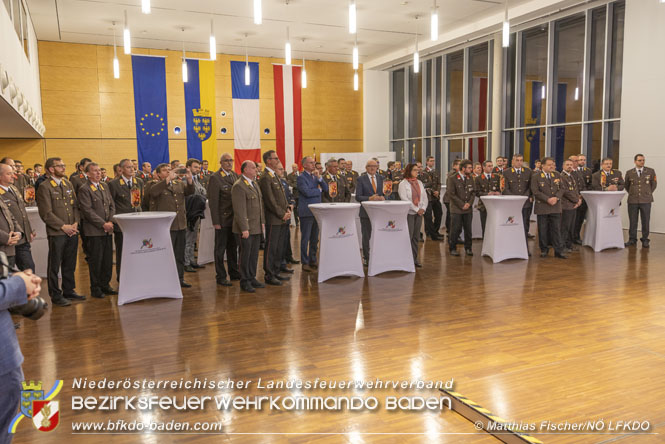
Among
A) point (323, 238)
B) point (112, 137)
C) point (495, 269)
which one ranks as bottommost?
point (495, 269)

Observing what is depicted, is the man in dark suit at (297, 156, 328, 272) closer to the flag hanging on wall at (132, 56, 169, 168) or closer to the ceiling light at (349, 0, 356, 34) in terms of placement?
the ceiling light at (349, 0, 356, 34)

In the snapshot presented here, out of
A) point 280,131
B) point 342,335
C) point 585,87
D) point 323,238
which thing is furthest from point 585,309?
point 280,131

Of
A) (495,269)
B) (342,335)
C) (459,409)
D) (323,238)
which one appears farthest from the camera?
(495,269)

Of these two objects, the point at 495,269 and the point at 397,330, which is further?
the point at 495,269

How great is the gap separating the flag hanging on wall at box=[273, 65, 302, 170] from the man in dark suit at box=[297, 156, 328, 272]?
8863 mm

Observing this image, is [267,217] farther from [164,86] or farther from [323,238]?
[164,86]

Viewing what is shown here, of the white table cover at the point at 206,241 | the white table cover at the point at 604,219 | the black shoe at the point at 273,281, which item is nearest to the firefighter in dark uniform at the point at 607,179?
the white table cover at the point at 604,219

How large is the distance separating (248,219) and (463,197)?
11.6 ft

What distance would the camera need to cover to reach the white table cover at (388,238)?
622 cm

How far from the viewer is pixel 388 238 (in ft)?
20.8

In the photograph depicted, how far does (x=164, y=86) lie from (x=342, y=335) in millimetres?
12167

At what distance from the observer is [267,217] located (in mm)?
5996

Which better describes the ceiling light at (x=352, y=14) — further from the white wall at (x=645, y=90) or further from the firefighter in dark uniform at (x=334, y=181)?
the white wall at (x=645, y=90)

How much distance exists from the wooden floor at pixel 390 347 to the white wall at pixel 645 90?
430 cm
